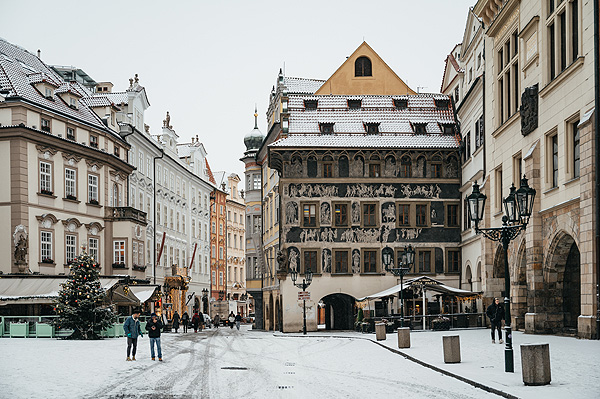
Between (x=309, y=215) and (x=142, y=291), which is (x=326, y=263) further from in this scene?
(x=142, y=291)

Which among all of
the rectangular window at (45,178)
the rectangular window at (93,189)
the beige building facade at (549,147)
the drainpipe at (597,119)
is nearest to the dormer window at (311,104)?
the rectangular window at (93,189)

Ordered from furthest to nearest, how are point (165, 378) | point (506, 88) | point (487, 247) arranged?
point (487, 247), point (506, 88), point (165, 378)

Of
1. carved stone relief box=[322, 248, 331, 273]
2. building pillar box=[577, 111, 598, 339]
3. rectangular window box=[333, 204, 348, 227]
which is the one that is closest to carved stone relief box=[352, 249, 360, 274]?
carved stone relief box=[322, 248, 331, 273]

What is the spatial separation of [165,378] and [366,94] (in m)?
40.8

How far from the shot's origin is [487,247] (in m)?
40.5

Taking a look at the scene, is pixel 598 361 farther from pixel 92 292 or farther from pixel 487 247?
pixel 92 292

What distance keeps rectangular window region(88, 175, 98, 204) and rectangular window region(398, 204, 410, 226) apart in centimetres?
1837

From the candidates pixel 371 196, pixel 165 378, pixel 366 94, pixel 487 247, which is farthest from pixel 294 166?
pixel 165 378

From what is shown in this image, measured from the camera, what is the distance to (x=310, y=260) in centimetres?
5131

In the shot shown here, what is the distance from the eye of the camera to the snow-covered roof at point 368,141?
51.1 meters

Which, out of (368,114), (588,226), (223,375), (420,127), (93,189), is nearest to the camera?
(223,375)

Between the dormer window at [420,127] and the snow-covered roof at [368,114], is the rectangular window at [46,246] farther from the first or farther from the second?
the dormer window at [420,127]

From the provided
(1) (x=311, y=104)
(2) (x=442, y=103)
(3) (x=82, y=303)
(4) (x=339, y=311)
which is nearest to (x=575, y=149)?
(3) (x=82, y=303)

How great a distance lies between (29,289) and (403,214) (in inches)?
866
